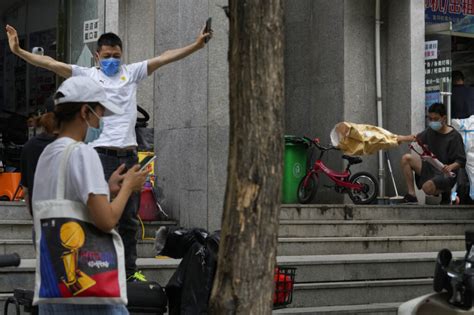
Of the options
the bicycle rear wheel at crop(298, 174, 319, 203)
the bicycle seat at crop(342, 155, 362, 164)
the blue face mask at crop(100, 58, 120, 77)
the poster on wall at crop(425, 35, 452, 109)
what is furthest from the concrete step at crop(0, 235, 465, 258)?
the poster on wall at crop(425, 35, 452, 109)

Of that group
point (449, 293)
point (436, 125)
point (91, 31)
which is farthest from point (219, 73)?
point (449, 293)

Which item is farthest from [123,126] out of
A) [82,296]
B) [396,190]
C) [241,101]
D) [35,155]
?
[396,190]

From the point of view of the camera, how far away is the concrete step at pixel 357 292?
10070mm

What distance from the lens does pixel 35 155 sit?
7324 mm

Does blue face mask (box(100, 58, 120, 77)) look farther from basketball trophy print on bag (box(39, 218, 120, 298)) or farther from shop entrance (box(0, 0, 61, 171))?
shop entrance (box(0, 0, 61, 171))

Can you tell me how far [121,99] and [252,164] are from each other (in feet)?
9.75

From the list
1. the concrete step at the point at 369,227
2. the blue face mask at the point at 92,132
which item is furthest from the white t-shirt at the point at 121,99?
the concrete step at the point at 369,227

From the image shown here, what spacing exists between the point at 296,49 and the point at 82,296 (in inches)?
425

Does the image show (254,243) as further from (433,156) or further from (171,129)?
(433,156)

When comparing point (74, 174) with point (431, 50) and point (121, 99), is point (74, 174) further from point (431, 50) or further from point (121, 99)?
point (431, 50)

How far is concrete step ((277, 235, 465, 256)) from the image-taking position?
11.4 m

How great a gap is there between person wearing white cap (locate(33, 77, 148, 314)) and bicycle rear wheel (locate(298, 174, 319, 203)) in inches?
336

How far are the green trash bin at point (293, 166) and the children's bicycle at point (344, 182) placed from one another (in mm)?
102

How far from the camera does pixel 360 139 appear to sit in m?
13.4
